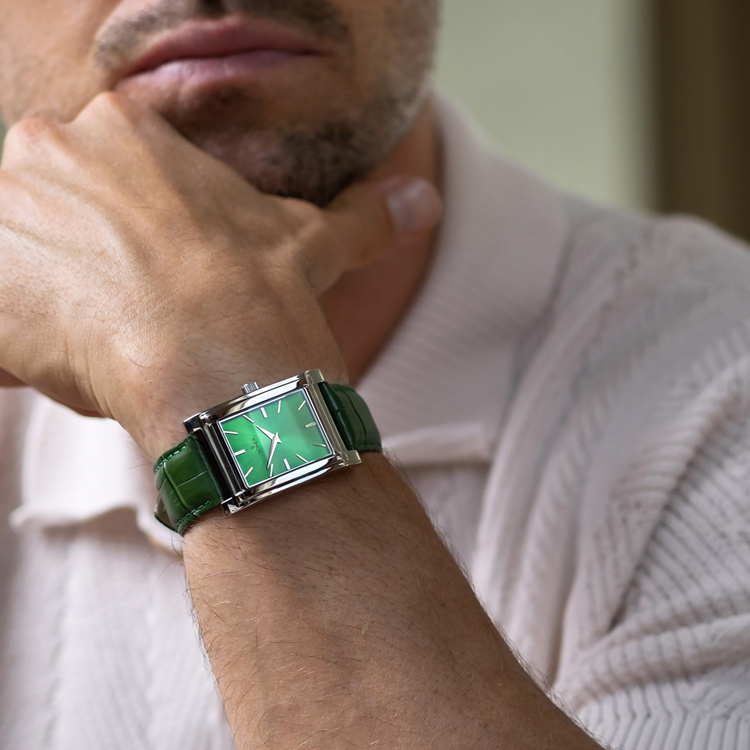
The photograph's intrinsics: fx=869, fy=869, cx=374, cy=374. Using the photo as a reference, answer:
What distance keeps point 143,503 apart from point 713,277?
2.24 ft

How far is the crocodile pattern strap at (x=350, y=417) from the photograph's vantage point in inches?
25.1

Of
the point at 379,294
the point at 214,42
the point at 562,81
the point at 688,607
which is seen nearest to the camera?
the point at 688,607

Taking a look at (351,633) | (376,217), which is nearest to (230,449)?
(351,633)

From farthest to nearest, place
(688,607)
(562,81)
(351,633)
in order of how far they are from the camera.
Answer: (562,81) → (688,607) → (351,633)

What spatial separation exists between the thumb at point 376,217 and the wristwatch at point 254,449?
0.22m

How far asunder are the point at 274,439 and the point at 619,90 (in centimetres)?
201

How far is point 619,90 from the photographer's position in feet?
7.59

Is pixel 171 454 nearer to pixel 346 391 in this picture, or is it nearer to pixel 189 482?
pixel 189 482

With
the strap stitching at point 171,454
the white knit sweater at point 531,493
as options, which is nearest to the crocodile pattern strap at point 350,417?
the strap stitching at point 171,454

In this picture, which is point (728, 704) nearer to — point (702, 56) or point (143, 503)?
point (143, 503)

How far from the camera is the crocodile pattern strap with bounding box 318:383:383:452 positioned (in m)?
0.64

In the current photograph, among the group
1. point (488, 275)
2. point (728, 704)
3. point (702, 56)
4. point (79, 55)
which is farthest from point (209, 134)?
point (702, 56)

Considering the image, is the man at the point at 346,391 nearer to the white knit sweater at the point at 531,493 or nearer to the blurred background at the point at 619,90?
the white knit sweater at the point at 531,493

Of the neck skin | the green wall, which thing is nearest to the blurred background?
the green wall
